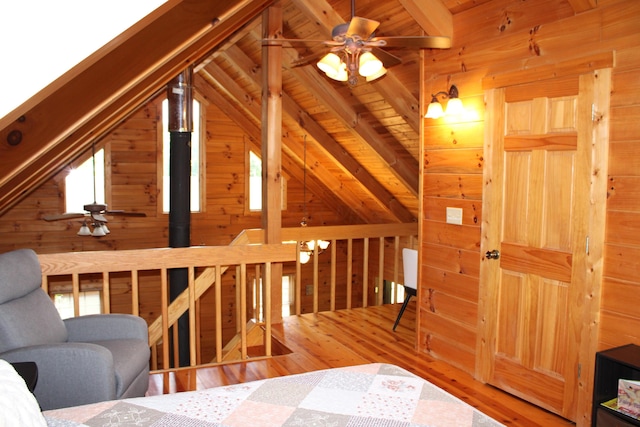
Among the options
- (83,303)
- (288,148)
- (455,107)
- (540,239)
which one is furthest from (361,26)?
(83,303)

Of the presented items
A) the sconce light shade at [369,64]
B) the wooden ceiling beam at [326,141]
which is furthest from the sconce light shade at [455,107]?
the wooden ceiling beam at [326,141]

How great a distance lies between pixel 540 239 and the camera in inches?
120

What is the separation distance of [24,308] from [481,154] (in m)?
2.80

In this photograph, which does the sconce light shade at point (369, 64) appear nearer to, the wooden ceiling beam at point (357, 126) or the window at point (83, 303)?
the wooden ceiling beam at point (357, 126)

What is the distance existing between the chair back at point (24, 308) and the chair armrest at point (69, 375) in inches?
4.7

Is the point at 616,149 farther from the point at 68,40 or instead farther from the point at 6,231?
the point at 6,231

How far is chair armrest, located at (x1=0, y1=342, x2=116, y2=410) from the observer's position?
2393mm

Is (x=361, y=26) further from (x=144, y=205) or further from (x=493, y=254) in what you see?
(x=144, y=205)

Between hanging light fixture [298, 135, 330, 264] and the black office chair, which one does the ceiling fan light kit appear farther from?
hanging light fixture [298, 135, 330, 264]

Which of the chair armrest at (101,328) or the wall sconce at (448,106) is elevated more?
the wall sconce at (448,106)

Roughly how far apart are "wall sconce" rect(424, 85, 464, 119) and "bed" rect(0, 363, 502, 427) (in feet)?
6.85

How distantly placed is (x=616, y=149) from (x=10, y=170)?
2.71 meters

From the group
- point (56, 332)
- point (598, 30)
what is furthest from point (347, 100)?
point (56, 332)

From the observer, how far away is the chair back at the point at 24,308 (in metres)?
2.46
